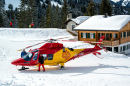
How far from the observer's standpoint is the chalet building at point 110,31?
94.8ft

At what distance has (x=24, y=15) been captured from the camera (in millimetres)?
61125

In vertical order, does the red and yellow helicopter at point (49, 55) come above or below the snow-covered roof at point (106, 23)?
below

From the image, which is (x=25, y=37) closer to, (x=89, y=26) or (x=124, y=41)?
(x=89, y=26)

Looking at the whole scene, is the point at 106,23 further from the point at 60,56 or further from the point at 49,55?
the point at 49,55

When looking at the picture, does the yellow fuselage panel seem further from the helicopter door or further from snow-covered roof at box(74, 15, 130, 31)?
snow-covered roof at box(74, 15, 130, 31)

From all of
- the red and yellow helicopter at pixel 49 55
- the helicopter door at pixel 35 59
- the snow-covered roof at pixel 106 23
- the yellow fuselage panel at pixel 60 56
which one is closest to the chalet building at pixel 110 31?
the snow-covered roof at pixel 106 23

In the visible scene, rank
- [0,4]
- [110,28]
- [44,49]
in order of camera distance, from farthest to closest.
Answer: [0,4]
[110,28]
[44,49]

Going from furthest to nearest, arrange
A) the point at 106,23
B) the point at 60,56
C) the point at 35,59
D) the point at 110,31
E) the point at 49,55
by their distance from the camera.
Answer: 1. the point at 106,23
2. the point at 110,31
3. the point at 60,56
4. the point at 49,55
5. the point at 35,59

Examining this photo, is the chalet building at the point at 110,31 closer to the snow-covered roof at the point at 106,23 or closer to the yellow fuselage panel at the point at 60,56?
the snow-covered roof at the point at 106,23

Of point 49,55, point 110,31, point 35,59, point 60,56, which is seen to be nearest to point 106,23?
point 110,31

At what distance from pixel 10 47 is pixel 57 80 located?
14.3 metres

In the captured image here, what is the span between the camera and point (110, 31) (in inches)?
1136

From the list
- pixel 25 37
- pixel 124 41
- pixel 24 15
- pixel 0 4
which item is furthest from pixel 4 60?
pixel 0 4

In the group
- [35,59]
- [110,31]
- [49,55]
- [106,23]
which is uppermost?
[106,23]
